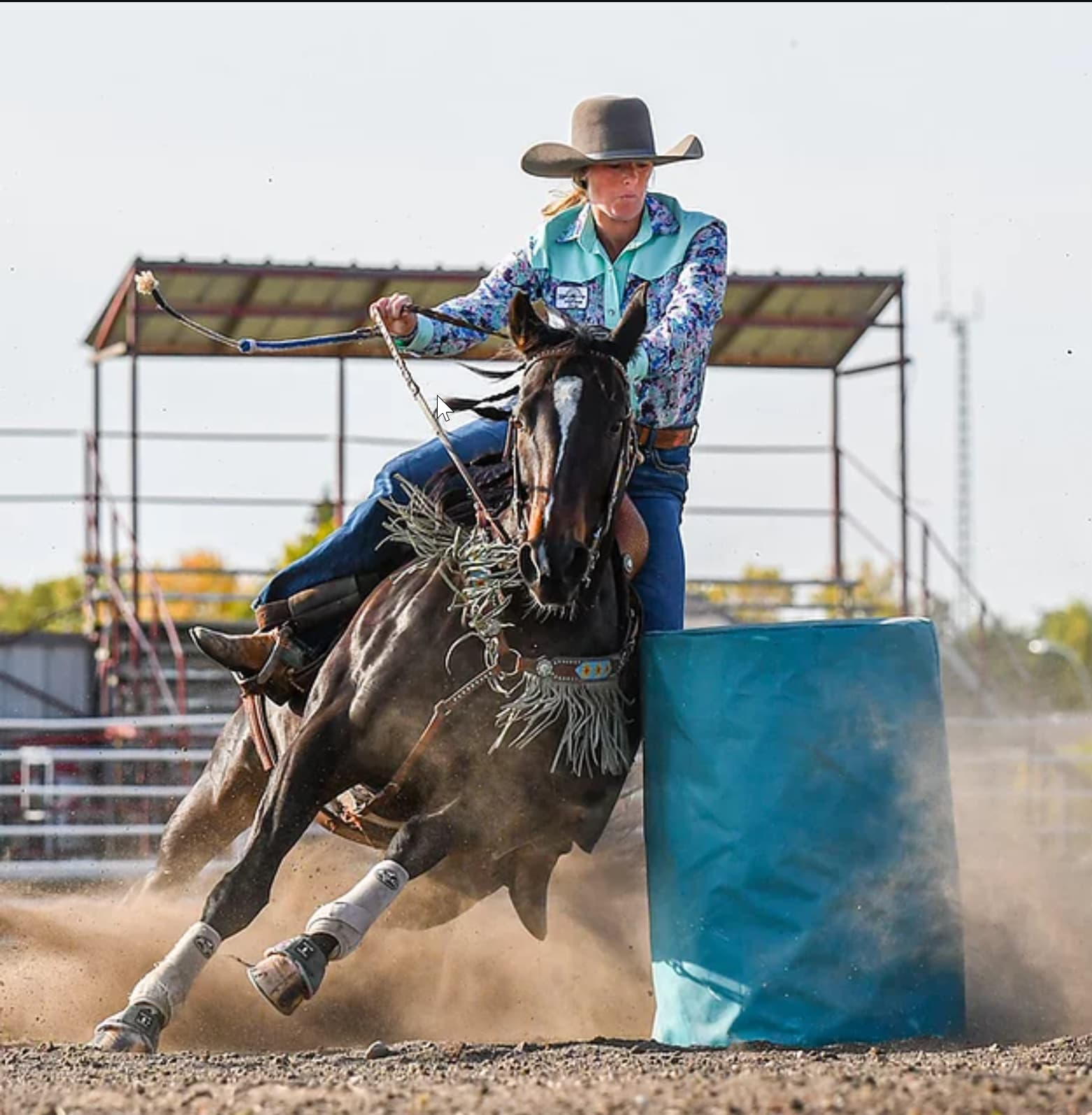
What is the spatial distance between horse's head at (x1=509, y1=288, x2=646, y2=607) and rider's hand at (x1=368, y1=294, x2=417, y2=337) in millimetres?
651

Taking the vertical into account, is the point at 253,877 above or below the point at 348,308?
below

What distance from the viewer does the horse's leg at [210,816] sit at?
749 cm

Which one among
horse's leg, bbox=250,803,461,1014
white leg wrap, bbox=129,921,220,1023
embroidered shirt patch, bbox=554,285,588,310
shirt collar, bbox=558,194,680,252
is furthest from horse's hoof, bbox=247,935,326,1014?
shirt collar, bbox=558,194,680,252

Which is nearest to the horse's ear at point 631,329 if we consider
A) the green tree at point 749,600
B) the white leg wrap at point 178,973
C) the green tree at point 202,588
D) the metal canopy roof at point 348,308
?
the white leg wrap at point 178,973

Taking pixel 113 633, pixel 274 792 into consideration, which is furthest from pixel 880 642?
pixel 113 633

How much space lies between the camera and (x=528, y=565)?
17.0 feet

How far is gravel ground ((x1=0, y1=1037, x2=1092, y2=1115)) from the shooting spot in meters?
3.92

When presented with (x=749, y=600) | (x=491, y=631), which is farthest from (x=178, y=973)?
(x=749, y=600)

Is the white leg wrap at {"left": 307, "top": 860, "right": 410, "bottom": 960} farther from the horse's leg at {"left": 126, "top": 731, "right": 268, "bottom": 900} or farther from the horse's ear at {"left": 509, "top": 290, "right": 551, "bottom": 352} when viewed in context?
the horse's leg at {"left": 126, "top": 731, "right": 268, "bottom": 900}

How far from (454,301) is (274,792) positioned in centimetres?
165

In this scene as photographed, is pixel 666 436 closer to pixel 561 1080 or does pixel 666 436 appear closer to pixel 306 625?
pixel 306 625

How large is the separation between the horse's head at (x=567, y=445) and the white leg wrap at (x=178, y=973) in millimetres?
1292

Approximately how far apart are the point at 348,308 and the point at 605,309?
982 centimetres

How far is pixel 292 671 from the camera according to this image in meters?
6.49
